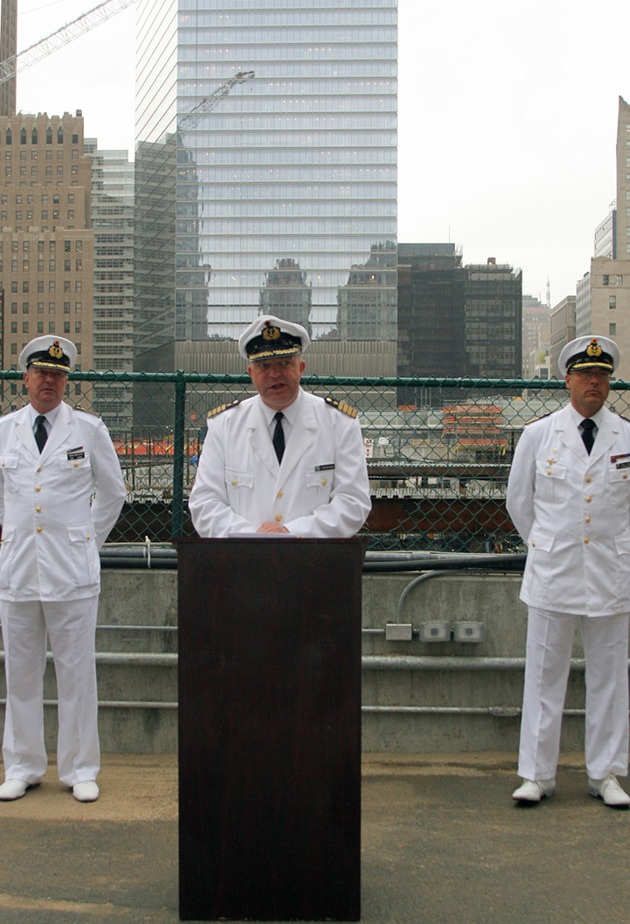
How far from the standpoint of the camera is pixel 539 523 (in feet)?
14.7

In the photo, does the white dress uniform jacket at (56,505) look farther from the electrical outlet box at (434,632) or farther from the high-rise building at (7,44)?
the high-rise building at (7,44)

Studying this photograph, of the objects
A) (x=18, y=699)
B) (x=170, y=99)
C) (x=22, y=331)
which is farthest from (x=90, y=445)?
(x=170, y=99)

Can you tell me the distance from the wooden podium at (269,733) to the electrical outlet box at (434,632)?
1988 millimetres

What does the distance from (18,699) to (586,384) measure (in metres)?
2.95

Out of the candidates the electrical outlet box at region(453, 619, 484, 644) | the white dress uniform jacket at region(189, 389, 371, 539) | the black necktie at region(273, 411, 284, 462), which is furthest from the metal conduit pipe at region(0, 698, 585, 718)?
the black necktie at region(273, 411, 284, 462)

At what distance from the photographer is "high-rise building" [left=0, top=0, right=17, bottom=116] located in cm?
18538

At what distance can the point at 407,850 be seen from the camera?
3684mm

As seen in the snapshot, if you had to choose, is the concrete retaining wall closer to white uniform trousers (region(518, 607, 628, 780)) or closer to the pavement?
the pavement

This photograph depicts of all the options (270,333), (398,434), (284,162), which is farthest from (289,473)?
(284,162)

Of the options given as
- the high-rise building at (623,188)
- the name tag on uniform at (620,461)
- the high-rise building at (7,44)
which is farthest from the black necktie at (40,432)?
the high-rise building at (7,44)

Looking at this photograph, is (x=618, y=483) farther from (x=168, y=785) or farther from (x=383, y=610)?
(x=168, y=785)

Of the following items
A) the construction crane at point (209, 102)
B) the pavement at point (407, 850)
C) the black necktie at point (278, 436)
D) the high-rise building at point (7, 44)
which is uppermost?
the high-rise building at point (7, 44)

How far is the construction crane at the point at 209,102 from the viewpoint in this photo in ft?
501

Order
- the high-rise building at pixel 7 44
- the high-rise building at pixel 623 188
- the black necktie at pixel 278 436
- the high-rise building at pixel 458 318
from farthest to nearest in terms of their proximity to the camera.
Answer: the high-rise building at pixel 7 44 → the high-rise building at pixel 458 318 → the high-rise building at pixel 623 188 → the black necktie at pixel 278 436
